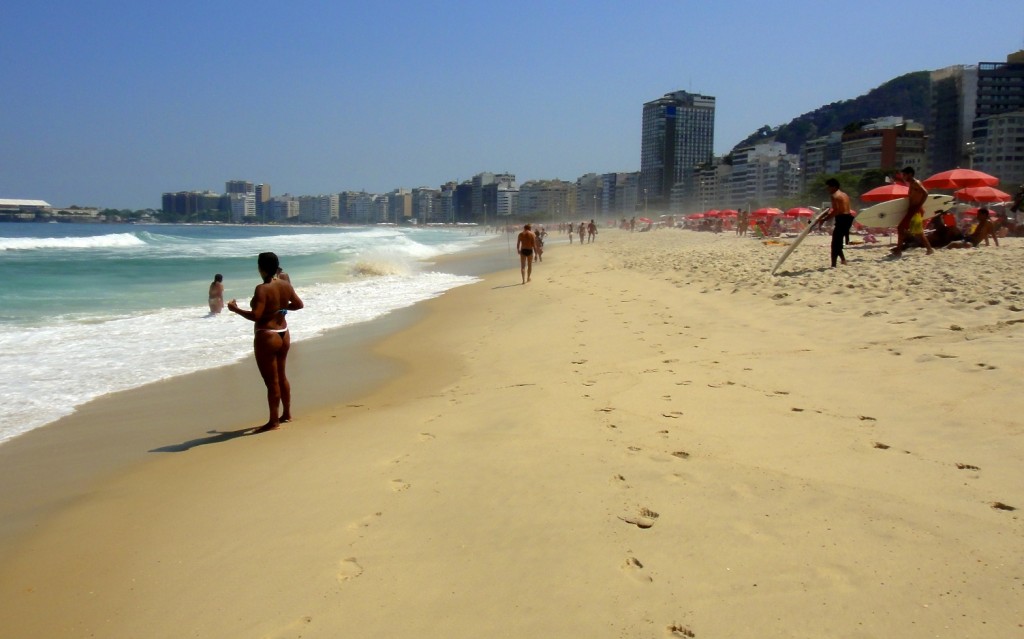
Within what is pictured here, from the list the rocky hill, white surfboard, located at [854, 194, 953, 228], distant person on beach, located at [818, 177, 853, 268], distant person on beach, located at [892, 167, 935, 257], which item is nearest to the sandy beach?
distant person on beach, located at [818, 177, 853, 268]

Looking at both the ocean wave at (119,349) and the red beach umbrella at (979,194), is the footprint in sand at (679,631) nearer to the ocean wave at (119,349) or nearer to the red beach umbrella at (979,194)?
the ocean wave at (119,349)

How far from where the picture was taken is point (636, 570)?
258 cm

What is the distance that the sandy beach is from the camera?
7.84 ft

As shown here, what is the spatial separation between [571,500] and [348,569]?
3.56 feet

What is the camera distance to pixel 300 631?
2.38m

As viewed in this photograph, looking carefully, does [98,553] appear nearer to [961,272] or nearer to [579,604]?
[579,604]

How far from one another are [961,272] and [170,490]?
9419 millimetres

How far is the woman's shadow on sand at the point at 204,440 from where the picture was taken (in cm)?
484

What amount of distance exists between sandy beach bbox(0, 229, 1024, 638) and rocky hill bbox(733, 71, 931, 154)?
161290 millimetres

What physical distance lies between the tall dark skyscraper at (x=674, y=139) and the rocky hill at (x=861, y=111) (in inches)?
983

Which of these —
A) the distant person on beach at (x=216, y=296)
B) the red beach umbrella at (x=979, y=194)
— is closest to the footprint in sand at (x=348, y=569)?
the distant person on beach at (x=216, y=296)

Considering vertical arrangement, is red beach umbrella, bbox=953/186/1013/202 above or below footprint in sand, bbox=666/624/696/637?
above

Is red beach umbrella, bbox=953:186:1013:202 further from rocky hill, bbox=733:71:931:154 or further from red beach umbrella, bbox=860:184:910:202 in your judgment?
rocky hill, bbox=733:71:931:154

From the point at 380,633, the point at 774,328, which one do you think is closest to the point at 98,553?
the point at 380,633
